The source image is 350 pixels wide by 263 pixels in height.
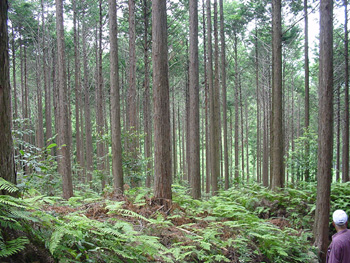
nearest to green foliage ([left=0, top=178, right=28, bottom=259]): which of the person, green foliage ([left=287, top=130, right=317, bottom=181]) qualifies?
the person

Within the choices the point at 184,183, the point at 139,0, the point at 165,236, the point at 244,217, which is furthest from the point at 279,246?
the point at 184,183

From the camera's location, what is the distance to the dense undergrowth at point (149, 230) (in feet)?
8.38

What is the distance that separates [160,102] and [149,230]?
121 inches

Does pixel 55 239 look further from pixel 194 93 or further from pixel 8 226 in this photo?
pixel 194 93

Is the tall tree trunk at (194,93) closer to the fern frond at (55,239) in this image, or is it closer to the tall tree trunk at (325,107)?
the tall tree trunk at (325,107)

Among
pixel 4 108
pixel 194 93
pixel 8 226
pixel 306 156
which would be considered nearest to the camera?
pixel 8 226

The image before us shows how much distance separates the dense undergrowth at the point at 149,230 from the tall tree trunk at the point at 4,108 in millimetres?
309

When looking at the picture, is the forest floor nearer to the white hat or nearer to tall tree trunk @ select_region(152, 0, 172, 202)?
tall tree trunk @ select_region(152, 0, 172, 202)

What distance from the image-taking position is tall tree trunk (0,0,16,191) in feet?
8.91

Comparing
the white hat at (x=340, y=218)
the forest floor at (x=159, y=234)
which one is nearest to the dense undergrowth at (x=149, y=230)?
the forest floor at (x=159, y=234)

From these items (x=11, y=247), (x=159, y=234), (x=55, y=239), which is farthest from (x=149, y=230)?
(x=11, y=247)

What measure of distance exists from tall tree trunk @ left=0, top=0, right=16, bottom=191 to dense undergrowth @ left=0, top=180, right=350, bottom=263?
12.1 inches

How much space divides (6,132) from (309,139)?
44.3 feet

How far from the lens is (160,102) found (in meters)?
6.59
